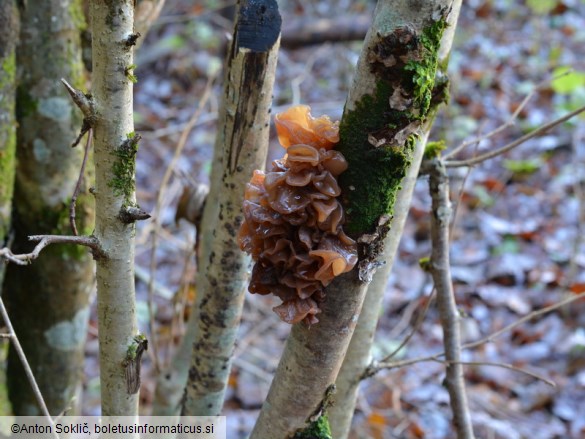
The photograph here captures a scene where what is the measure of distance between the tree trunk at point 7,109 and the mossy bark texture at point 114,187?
3.50 feet

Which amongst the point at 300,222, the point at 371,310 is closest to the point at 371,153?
the point at 300,222

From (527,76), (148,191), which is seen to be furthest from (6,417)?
(527,76)

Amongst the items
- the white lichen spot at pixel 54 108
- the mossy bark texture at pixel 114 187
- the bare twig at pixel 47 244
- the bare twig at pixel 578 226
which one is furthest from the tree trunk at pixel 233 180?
the bare twig at pixel 578 226

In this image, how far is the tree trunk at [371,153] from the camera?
3.77 feet

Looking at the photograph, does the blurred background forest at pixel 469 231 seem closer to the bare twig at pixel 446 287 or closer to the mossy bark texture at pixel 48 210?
the bare twig at pixel 446 287

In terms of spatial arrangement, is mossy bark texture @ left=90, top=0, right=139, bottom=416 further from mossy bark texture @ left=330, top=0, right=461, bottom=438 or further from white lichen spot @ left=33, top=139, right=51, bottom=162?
white lichen spot @ left=33, top=139, right=51, bottom=162

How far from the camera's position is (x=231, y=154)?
166 cm

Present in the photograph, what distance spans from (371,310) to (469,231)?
13.4ft

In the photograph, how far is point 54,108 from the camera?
227 centimetres

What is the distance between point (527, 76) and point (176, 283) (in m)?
5.66

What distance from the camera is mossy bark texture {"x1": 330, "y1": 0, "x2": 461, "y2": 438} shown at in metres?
1.57

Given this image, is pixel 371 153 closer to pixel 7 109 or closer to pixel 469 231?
pixel 7 109

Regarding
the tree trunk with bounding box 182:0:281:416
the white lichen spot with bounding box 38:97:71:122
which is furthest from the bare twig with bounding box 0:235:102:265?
the white lichen spot with bounding box 38:97:71:122

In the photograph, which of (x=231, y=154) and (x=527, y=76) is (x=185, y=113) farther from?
(x=231, y=154)
